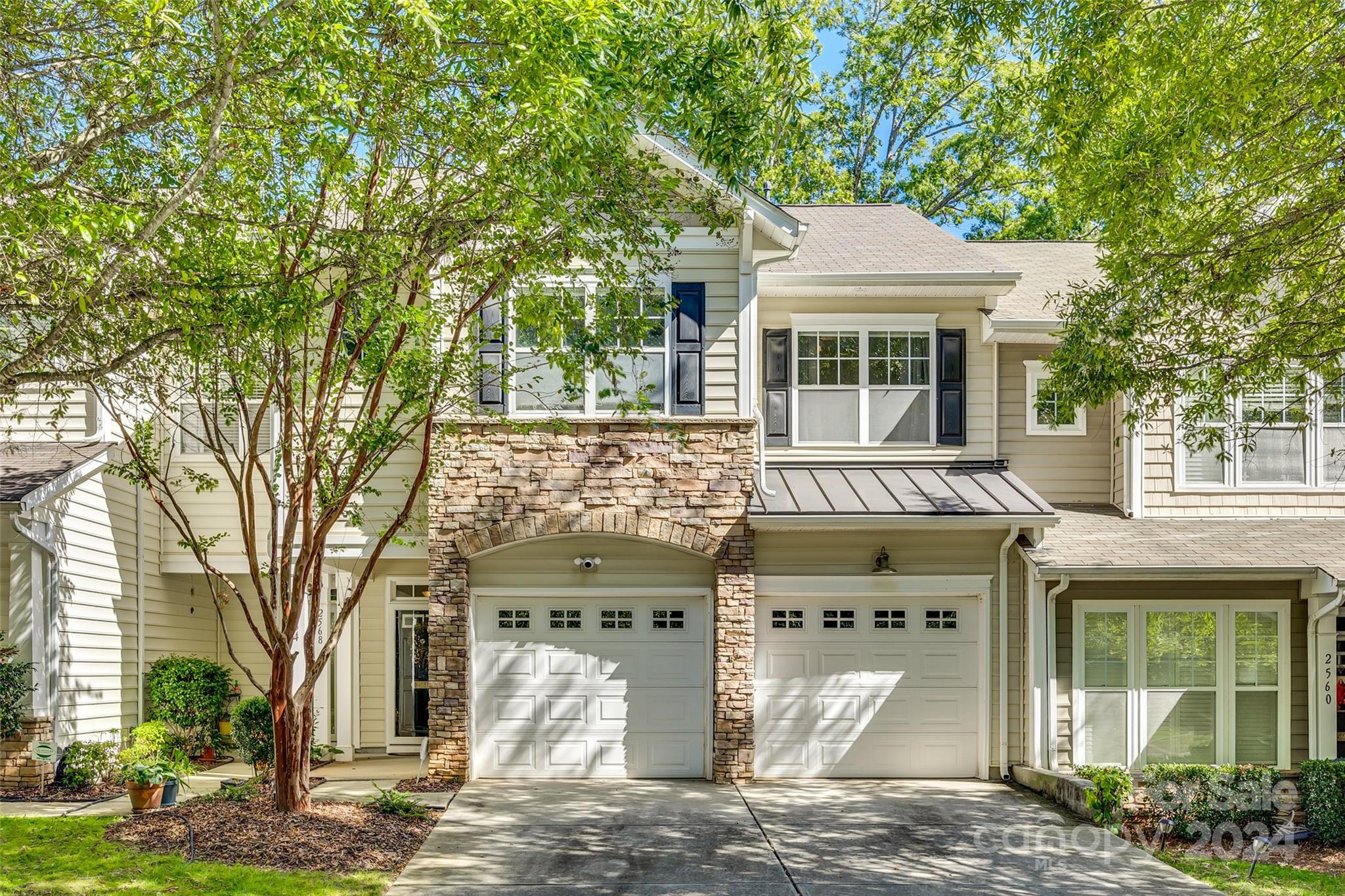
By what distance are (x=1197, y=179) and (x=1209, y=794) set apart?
5.50 metres

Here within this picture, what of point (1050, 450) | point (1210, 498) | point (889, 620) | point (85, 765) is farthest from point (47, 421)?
point (1210, 498)

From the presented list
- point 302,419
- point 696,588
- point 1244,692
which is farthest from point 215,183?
point 1244,692

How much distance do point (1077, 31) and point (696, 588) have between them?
21.6ft

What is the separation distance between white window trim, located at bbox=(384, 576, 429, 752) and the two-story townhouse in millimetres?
1431

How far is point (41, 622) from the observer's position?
37.7 ft

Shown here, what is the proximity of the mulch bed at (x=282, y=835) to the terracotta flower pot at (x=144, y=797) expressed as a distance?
0.23 meters

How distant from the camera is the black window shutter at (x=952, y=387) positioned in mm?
13156

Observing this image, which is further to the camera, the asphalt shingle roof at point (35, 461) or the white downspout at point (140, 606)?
the white downspout at point (140, 606)

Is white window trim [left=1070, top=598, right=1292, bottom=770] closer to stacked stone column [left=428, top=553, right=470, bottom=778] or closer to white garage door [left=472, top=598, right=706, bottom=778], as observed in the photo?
white garage door [left=472, top=598, right=706, bottom=778]

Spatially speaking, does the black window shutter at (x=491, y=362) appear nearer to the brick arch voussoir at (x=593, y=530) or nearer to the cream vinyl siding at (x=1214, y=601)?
the brick arch voussoir at (x=593, y=530)

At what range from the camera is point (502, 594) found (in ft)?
39.9

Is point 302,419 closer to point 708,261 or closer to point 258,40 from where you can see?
point 258,40

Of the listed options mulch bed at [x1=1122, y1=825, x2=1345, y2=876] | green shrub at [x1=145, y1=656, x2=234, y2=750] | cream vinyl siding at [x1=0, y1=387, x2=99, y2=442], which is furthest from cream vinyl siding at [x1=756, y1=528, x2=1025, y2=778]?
cream vinyl siding at [x1=0, y1=387, x2=99, y2=442]

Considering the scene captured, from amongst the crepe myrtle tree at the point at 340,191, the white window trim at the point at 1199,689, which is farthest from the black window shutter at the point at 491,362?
the white window trim at the point at 1199,689
